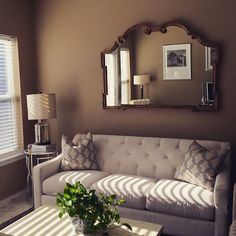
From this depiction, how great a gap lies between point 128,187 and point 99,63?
5.68 feet

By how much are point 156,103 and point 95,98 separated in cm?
84

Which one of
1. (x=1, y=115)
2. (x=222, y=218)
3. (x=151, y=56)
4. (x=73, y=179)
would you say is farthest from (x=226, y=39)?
(x=1, y=115)

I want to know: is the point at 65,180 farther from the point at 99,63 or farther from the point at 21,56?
the point at 21,56

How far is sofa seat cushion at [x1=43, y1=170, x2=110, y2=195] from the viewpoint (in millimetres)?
3322

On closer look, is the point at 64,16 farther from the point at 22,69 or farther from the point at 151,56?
the point at 151,56

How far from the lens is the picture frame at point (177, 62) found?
3.60 meters

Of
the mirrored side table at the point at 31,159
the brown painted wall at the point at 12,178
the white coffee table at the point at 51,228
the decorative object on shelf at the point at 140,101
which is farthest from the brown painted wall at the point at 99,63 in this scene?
the white coffee table at the point at 51,228

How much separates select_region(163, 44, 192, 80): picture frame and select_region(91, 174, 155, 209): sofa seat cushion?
1227 mm

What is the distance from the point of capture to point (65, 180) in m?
3.36

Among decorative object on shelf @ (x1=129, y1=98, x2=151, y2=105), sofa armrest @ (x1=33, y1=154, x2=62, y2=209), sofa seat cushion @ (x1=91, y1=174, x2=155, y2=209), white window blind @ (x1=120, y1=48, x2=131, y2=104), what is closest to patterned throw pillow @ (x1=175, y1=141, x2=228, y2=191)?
sofa seat cushion @ (x1=91, y1=174, x2=155, y2=209)

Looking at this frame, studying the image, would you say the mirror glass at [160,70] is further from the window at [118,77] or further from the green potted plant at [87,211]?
the green potted plant at [87,211]

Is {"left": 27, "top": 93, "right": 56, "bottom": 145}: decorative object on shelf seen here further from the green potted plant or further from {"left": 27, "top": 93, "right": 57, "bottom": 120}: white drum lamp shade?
the green potted plant

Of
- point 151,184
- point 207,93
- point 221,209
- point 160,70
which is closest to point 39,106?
point 160,70

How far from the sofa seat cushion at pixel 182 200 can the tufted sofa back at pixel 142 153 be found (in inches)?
15.4
